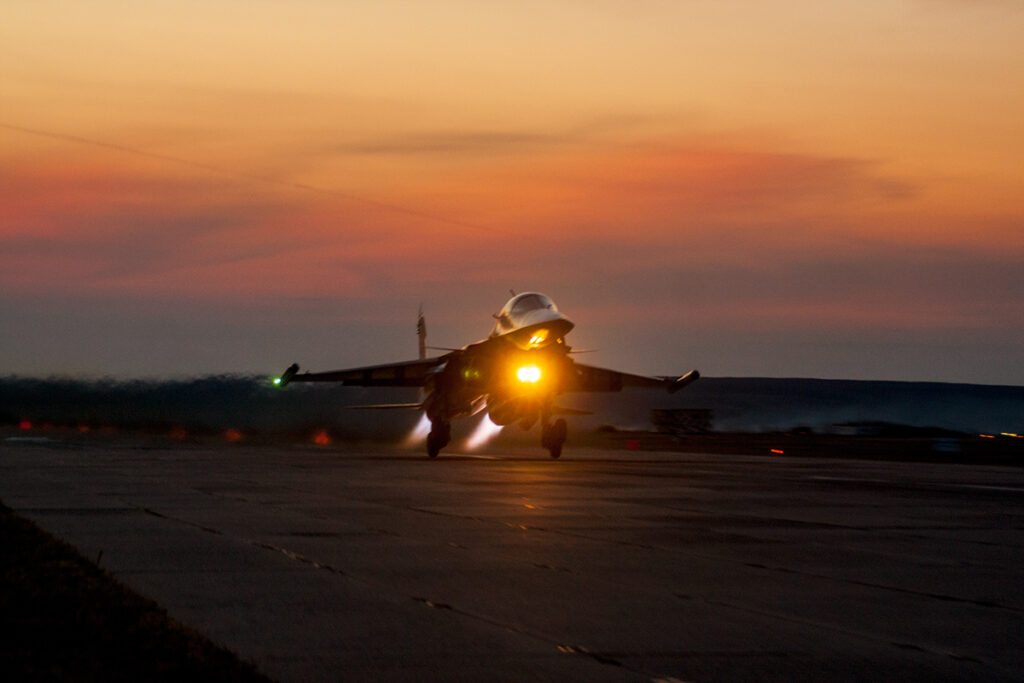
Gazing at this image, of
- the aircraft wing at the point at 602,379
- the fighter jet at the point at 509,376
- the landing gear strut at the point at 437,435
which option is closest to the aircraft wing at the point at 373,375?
the fighter jet at the point at 509,376

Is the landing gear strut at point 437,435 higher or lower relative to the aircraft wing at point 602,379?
lower

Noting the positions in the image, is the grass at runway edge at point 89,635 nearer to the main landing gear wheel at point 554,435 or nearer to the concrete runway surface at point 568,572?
the concrete runway surface at point 568,572

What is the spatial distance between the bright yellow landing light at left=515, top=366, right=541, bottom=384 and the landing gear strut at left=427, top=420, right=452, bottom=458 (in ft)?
16.8

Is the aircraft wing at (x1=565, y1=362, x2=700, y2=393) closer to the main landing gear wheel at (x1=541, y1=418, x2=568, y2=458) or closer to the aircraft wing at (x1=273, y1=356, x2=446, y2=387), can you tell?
the main landing gear wheel at (x1=541, y1=418, x2=568, y2=458)

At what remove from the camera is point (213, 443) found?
51.4m

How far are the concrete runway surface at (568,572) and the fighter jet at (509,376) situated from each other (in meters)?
9.30

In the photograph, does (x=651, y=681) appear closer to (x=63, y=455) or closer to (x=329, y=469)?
(x=329, y=469)

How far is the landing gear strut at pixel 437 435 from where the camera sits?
41.3 meters

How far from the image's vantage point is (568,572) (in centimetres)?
1262

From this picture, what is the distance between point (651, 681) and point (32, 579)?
5982 millimetres

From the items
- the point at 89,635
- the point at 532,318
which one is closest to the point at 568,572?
the point at 89,635

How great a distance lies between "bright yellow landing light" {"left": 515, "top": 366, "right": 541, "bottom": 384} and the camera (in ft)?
120

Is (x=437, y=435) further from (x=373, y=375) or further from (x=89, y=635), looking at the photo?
(x=89, y=635)

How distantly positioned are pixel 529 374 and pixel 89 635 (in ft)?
Result: 92.8
